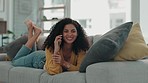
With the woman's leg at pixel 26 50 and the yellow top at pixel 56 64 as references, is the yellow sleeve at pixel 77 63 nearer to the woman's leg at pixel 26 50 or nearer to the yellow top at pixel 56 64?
the yellow top at pixel 56 64

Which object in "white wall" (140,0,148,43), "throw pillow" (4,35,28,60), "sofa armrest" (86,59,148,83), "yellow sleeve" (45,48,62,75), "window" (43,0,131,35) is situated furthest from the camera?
"window" (43,0,131,35)

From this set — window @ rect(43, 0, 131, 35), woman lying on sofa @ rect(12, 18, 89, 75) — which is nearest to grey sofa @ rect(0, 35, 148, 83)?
woman lying on sofa @ rect(12, 18, 89, 75)

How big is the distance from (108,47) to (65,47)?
70 centimetres

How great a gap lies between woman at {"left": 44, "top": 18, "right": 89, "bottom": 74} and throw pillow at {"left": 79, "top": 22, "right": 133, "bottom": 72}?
1.04 feet

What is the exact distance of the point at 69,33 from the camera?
2184 mm

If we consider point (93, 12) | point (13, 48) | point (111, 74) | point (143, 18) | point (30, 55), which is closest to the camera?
point (111, 74)

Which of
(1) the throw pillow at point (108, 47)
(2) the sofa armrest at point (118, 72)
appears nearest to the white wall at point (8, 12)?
(1) the throw pillow at point (108, 47)

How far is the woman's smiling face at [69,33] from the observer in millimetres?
2184

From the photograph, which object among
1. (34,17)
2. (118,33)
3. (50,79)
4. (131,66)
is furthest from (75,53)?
(34,17)

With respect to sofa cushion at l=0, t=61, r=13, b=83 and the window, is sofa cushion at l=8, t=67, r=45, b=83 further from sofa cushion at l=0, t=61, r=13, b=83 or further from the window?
the window

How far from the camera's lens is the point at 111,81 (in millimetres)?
1501

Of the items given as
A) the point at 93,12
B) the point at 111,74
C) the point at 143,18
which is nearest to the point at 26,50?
the point at 111,74

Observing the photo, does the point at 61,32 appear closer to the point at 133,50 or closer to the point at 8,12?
the point at 133,50

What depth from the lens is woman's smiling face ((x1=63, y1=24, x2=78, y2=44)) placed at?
2184mm
